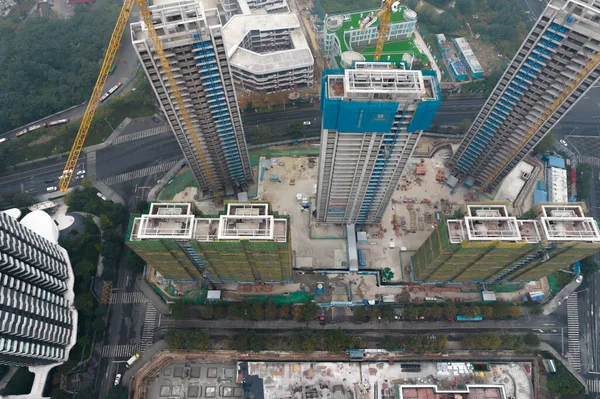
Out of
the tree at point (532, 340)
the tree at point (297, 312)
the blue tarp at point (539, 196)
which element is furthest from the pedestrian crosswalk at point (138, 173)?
the blue tarp at point (539, 196)

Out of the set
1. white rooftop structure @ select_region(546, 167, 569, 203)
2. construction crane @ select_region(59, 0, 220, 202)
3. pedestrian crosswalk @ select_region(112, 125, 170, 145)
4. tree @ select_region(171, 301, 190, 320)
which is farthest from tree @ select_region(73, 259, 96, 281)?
white rooftop structure @ select_region(546, 167, 569, 203)

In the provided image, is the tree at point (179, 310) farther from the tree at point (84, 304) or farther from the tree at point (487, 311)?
the tree at point (487, 311)

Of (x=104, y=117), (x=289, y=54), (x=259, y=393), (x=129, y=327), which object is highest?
(x=289, y=54)

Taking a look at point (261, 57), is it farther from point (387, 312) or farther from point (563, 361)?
point (563, 361)

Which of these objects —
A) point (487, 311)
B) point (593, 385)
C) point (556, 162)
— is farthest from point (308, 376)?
point (556, 162)

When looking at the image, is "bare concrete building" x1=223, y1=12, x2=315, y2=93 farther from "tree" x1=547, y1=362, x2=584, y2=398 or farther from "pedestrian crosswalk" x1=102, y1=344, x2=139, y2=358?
"tree" x1=547, y1=362, x2=584, y2=398

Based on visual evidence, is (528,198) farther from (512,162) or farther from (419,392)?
(419,392)

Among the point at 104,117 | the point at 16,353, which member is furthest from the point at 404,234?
the point at 104,117
